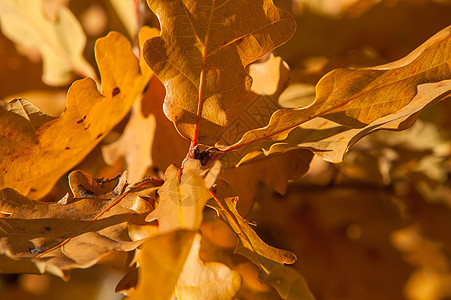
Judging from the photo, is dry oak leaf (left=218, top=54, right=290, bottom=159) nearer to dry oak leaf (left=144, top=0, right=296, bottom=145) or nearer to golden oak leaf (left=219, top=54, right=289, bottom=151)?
golden oak leaf (left=219, top=54, right=289, bottom=151)

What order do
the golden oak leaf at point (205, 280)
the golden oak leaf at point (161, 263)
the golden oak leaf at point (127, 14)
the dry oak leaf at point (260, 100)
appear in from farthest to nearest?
the golden oak leaf at point (127, 14), the dry oak leaf at point (260, 100), the golden oak leaf at point (205, 280), the golden oak leaf at point (161, 263)

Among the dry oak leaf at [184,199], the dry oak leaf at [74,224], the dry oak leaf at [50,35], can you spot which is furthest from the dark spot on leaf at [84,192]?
the dry oak leaf at [50,35]

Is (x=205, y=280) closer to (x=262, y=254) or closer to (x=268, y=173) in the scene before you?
(x=262, y=254)

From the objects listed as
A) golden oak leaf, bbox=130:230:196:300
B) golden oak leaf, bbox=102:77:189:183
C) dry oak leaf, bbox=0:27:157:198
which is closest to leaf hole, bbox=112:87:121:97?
dry oak leaf, bbox=0:27:157:198

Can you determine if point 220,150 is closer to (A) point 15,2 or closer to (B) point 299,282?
(B) point 299,282

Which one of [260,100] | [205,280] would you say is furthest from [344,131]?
[205,280]

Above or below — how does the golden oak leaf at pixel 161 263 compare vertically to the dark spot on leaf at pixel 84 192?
above

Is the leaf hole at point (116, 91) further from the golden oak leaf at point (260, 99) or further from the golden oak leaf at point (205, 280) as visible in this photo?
the golden oak leaf at point (205, 280)
